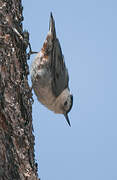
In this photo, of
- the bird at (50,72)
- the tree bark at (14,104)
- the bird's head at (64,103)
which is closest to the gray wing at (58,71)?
the bird at (50,72)

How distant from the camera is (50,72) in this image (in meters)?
3.68

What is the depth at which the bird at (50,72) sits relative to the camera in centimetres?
353

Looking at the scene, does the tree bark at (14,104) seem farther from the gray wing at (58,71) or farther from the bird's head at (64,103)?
the bird's head at (64,103)

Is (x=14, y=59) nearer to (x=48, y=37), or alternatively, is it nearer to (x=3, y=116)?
A: (x=3, y=116)

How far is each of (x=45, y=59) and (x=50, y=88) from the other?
0.37 m

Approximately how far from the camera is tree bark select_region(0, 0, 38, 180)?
1.99m

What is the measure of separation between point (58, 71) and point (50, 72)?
90 mm

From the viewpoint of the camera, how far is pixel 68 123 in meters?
4.39

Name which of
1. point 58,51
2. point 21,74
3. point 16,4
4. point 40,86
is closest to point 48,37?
point 58,51

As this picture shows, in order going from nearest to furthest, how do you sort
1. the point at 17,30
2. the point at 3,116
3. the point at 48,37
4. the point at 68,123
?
the point at 3,116 < the point at 17,30 < the point at 48,37 < the point at 68,123

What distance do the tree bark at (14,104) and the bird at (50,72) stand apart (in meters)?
0.90

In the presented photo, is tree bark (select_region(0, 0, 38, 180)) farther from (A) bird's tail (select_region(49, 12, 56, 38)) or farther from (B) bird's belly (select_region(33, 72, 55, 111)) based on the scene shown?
(B) bird's belly (select_region(33, 72, 55, 111))

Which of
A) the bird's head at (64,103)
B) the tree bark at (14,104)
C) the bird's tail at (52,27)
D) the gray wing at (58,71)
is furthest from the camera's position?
the bird's head at (64,103)

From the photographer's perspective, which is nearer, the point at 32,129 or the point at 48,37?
the point at 32,129
